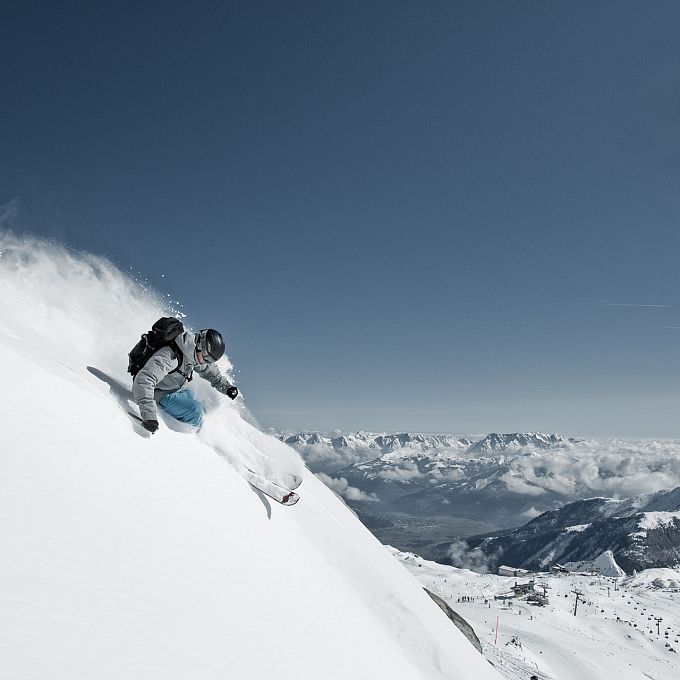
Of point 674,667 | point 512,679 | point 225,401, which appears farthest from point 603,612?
point 225,401

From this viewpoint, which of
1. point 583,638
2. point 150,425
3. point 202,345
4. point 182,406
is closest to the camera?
point 150,425

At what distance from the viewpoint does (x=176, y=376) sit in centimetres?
781

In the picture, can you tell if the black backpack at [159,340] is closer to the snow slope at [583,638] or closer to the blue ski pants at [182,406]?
the blue ski pants at [182,406]

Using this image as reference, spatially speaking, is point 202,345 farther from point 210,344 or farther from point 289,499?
point 289,499

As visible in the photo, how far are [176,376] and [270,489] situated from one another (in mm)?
2593

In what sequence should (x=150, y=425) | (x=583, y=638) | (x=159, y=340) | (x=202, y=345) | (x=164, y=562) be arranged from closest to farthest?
(x=164, y=562) → (x=150, y=425) → (x=159, y=340) → (x=202, y=345) → (x=583, y=638)

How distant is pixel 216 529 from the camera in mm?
6059

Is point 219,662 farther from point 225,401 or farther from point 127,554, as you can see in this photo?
point 225,401

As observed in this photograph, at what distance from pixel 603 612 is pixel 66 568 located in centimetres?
14856

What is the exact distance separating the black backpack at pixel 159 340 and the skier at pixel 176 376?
36mm

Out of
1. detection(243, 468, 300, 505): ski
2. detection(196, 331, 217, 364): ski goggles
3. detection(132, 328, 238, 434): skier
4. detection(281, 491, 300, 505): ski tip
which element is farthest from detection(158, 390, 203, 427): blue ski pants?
detection(281, 491, 300, 505): ski tip

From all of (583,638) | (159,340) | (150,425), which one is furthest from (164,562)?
Answer: (583,638)

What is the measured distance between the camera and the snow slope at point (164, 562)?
330 centimetres

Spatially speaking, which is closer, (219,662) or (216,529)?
(219,662)
